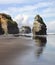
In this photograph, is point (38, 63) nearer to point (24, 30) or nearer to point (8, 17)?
point (8, 17)

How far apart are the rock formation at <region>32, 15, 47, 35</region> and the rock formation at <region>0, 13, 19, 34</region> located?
10.6 metres

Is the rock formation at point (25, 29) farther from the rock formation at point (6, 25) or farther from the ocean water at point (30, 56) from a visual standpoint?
the ocean water at point (30, 56)

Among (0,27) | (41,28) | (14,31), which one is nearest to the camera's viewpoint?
(0,27)

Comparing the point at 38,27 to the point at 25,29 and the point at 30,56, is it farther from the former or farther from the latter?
the point at 30,56

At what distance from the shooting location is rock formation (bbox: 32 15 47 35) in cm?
12041

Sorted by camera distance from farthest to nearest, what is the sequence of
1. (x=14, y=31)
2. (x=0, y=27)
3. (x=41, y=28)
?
(x=14, y=31)
(x=41, y=28)
(x=0, y=27)

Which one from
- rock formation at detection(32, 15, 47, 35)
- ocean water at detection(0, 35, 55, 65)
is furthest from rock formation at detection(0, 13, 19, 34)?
ocean water at detection(0, 35, 55, 65)

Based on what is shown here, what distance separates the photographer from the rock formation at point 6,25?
103750 millimetres

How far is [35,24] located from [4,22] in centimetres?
1913

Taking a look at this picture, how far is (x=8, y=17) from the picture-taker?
12556 centimetres

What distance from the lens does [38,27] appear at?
121m

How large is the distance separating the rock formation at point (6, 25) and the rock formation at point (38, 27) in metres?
Result: 10.6

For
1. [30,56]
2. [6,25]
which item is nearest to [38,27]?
[6,25]

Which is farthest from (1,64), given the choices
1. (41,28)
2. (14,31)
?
(14,31)
